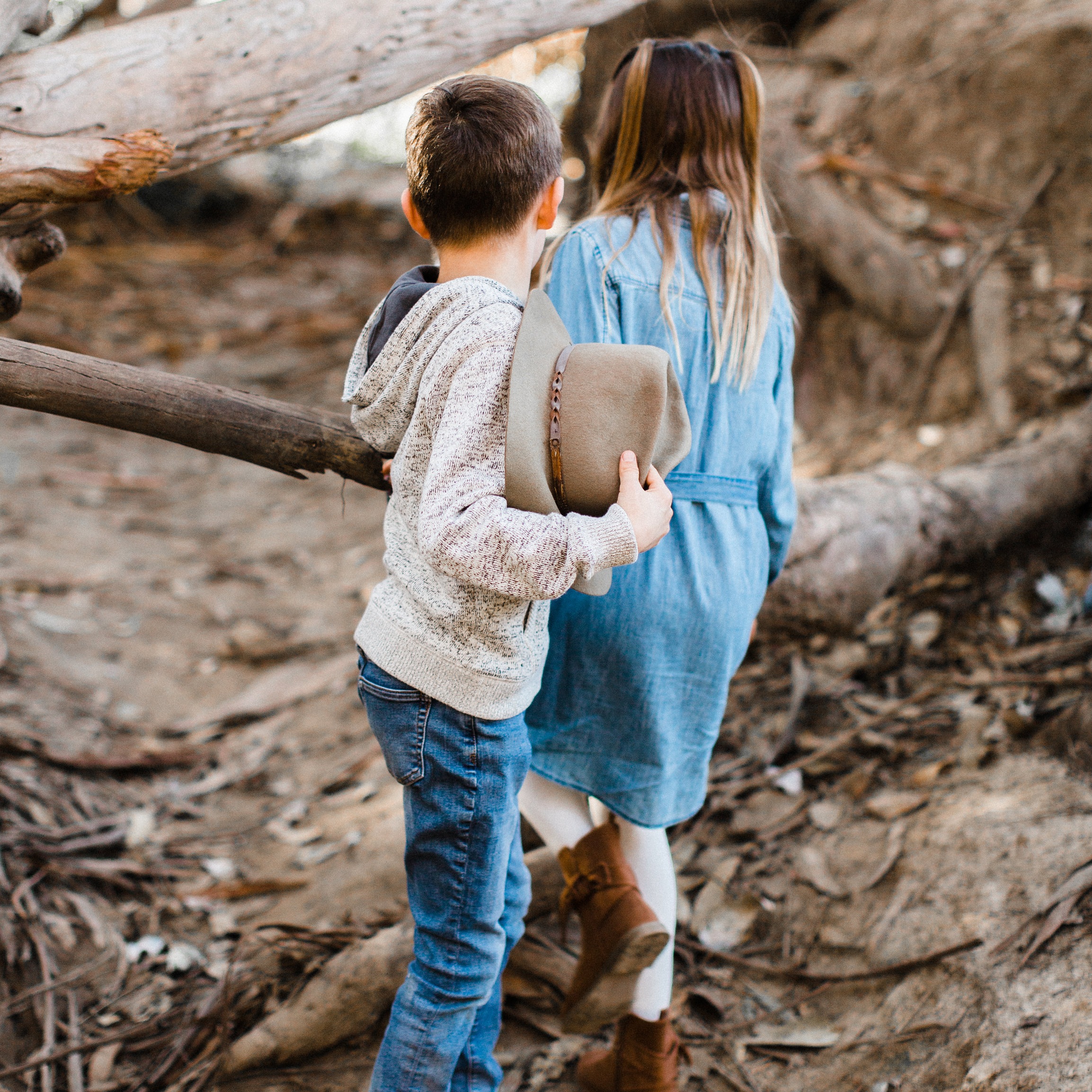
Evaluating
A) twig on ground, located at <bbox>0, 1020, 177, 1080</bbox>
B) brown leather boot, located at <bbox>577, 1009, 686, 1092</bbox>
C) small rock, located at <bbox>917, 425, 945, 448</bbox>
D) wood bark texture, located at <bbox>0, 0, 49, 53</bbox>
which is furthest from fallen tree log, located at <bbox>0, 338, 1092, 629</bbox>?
twig on ground, located at <bbox>0, 1020, 177, 1080</bbox>

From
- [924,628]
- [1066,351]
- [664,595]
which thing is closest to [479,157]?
[664,595]

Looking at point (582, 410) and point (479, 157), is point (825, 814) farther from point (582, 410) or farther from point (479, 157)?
point (479, 157)

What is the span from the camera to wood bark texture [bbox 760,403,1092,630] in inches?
114

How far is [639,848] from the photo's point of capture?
1834mm

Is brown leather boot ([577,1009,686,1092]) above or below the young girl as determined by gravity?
below

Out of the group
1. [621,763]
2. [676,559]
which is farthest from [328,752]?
[676,559]

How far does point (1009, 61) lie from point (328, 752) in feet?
14.6

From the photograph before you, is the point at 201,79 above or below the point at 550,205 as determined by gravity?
above

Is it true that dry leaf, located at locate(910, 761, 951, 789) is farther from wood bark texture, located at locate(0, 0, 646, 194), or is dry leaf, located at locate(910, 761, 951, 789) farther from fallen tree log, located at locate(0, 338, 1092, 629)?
wood bark texture, located at locate(0, 0, 646, 194)

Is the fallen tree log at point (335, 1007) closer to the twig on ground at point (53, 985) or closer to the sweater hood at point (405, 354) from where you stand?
the twig on ground at point (53, 985)

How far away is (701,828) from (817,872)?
384 millimetres

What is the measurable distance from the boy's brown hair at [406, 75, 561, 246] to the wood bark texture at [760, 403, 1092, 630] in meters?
1.81

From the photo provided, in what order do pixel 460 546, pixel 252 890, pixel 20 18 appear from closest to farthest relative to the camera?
pixel 460 546
pixel 20 18
pixel 252 890

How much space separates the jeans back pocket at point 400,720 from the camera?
1.40m
